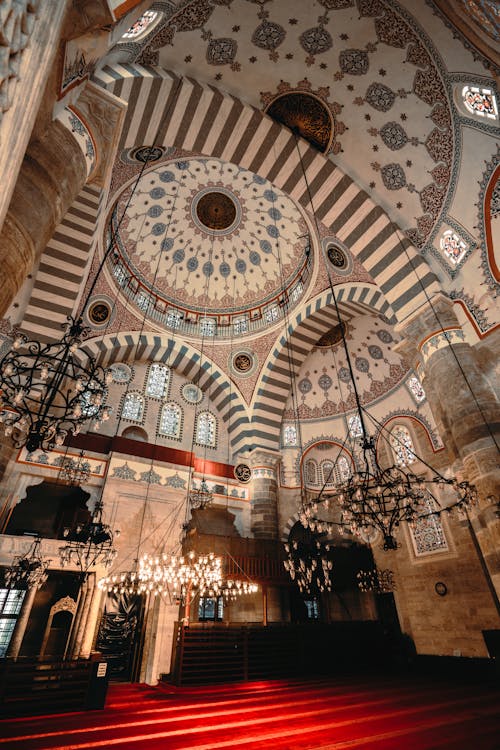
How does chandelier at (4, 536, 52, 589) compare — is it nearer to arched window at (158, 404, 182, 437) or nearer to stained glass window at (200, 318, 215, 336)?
arched window at (158, 404, 182, 437)

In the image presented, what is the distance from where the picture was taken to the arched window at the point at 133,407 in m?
10.6

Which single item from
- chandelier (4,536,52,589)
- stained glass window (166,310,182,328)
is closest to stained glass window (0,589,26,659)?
chandelier (4,536,52,589)

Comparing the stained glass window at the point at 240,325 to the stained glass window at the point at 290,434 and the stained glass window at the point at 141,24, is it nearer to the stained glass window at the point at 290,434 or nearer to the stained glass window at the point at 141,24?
the stained glass window at the point at 290,434

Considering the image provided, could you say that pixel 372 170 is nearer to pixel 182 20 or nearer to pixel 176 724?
pixel 182 20

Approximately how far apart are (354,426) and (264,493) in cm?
350

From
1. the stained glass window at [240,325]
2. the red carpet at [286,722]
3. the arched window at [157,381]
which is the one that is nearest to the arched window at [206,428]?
the arched window at [157,381]

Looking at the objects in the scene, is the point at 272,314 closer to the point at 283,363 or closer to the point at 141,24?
the point at 283,363

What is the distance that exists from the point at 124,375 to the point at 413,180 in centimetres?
892

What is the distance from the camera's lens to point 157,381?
11555 millimetres

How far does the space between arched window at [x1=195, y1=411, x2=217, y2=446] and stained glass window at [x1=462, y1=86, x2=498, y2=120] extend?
32.4 feet

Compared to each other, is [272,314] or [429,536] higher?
[272,314]

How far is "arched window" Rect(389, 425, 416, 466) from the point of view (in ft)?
32.2

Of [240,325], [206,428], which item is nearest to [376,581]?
[206,428]

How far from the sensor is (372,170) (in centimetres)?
663
